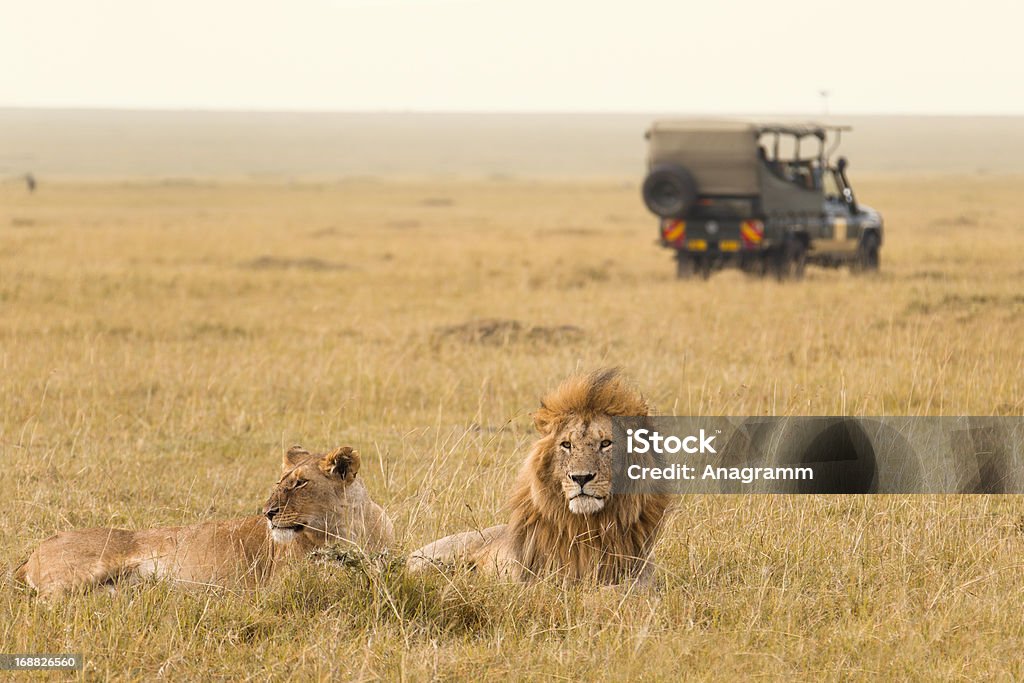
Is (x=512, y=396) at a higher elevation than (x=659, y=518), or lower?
lower

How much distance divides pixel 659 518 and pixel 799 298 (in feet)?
42.0

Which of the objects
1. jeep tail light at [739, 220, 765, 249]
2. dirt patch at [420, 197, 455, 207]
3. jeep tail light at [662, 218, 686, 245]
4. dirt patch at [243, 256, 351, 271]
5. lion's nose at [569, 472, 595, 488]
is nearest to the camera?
lion's nose at [569, 472, 595, 488]

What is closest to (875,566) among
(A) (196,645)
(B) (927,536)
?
(B) (927,536)

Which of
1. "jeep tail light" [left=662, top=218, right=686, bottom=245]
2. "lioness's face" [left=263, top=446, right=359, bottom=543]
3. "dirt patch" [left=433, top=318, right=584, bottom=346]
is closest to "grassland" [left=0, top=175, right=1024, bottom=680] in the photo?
"dirt patch" [left=433, top=318, right=584, bottom=346]

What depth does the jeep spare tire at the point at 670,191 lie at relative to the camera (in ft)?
64.8

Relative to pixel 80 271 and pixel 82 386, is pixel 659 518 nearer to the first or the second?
pixel 82 386

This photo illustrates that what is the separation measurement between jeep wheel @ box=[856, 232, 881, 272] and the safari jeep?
0.02 meters

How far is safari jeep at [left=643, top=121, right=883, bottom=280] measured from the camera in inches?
777

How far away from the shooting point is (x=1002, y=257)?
22.3 metres

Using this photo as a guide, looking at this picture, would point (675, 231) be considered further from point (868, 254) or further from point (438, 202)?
point (438, 202)

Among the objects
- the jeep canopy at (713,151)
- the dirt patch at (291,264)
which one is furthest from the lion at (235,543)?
the dirt patch at (291,264)

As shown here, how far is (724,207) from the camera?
65.3 feet

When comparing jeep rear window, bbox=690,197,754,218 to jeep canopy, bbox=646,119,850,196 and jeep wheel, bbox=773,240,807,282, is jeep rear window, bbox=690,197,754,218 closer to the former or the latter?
jeep canopy, bbox=646,119,850,196

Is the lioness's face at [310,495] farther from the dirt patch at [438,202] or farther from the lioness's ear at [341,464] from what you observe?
the dirt patch at [438,202]
